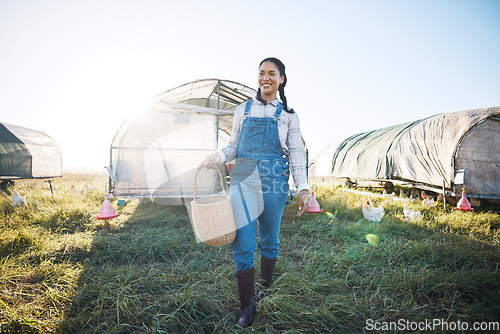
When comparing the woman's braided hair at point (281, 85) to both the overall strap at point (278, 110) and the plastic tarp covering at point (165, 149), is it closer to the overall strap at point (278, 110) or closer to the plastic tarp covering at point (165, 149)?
the overall strap at point (278, 110)

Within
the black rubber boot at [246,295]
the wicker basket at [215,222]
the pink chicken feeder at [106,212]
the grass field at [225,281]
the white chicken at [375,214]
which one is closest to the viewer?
the wicker basket at [215,222]

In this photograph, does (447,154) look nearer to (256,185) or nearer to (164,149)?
(256,185)

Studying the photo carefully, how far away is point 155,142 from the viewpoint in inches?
257

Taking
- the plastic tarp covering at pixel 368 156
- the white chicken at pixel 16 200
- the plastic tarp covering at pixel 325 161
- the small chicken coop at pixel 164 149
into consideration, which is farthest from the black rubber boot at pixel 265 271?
the plastic tarp covering at pixel 325 161

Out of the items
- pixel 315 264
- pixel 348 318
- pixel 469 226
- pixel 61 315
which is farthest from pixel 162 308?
pixel 469 226

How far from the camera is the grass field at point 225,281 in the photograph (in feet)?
6.51

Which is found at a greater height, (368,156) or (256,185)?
(256,185)

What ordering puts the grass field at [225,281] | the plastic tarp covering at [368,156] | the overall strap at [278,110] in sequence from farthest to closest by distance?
the plastic tarp covering at [368,156] < the overall strap at [278,110] < the grass field at [225,281]

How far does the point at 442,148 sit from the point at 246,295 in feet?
24.3

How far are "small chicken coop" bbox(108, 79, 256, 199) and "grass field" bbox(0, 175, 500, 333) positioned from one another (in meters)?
1.85

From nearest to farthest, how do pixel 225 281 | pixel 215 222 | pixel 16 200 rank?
pixel 215 222 < pixel 225 281 < pixel 16 200

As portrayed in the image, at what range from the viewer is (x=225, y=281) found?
2602mm

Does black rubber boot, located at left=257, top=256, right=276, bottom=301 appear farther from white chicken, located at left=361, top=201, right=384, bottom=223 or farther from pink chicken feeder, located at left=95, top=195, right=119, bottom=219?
white chicken, located at left=361, top=201, right=384, bottom=223

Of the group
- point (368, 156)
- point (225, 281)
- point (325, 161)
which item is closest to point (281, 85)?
point (225, 281)
